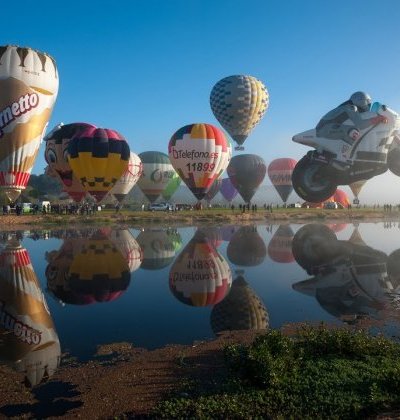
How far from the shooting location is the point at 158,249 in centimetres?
2345

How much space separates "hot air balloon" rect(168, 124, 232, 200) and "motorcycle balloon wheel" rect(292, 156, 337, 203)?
806 cm

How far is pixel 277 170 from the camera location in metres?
67.8

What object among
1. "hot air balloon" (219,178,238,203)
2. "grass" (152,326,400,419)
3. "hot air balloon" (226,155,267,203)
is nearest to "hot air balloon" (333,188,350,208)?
"hot air balloon" (226,155,267,203)

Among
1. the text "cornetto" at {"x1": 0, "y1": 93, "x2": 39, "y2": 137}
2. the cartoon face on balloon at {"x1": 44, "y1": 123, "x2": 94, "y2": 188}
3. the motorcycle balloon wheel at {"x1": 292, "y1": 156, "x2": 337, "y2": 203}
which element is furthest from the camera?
the cartoon face on balloon at {"x1": 44, "y1": 123, "x2": 94, "y2": 188}

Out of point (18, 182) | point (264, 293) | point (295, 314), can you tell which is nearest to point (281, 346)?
point (295, 314)

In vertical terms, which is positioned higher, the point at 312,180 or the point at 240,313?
the point at 312,180

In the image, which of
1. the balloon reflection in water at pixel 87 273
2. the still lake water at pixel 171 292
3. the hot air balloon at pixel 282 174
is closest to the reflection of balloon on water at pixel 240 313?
the still lake water at pixel 171 292

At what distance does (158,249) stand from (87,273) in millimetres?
7515

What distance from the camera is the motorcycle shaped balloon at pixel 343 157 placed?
134 ft

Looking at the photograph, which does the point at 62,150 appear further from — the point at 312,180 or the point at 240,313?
the point at 240,313

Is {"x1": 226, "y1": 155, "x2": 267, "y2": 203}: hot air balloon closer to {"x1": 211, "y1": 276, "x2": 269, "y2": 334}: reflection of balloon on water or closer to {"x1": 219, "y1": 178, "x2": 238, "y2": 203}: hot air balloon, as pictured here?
{"x1": 219, "y1": 178, "x2": 238, "y2": 203}: hot air balloon

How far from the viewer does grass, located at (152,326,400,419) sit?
228 inches

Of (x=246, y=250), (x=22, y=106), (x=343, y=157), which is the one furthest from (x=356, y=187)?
(x=22, y=106)

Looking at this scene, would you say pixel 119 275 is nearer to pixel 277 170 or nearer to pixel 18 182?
pixel 18 182
